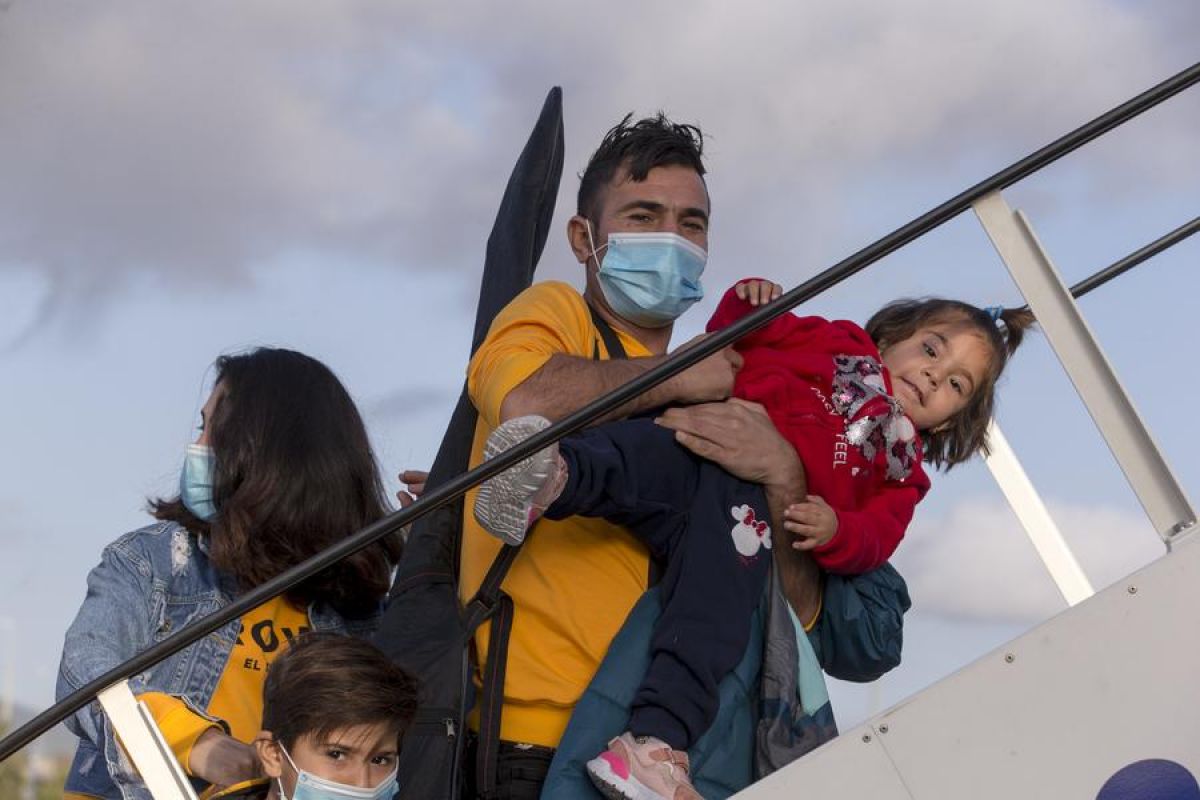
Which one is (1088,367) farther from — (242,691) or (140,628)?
(140,628)

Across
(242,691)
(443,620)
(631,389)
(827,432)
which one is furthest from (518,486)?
(242,691)

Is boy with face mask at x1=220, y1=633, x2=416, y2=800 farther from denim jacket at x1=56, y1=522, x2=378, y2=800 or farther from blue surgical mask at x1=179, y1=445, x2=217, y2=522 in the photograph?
blue surgical mask at x1=179, y1=445, x2=217, y2=522

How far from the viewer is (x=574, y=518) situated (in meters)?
3.88

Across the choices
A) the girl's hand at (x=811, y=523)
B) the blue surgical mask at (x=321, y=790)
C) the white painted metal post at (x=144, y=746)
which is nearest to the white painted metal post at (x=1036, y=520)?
the girl's hand at (x=811, y=523)

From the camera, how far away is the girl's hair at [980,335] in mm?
4453

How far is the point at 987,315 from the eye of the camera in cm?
458

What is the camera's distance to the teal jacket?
3523 mm

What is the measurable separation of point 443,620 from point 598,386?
64 cm

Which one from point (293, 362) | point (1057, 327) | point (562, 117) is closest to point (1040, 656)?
point (1057, 327)

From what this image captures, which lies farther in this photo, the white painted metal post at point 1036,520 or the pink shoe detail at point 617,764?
the white painted metal post at point 1036,520

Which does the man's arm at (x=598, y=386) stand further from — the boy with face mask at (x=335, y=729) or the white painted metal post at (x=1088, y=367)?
the white painted metal post at (x=1088, y=367)

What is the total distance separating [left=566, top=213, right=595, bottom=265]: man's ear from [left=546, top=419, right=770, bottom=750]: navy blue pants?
83 cm

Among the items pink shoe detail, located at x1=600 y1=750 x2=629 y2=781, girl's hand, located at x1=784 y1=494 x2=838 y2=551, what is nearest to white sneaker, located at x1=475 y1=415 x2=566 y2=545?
pink shoe detail, located at x1=600 y1=750 x2=629 y2=781

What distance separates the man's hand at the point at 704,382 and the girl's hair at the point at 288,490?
2.94 feet
